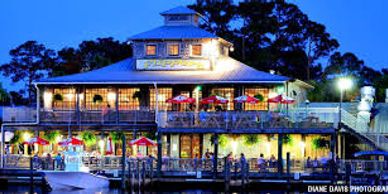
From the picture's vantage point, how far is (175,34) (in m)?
62.8

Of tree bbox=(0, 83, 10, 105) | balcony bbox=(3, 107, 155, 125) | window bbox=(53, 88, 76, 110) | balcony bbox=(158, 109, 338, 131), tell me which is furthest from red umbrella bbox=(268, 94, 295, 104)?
tree bbox=(0, 83, 10, 105)

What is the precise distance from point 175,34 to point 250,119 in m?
10.4

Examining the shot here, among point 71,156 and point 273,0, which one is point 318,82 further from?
point 71,156

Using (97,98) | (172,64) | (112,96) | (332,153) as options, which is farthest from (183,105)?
(332,153)

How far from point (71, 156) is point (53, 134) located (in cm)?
987

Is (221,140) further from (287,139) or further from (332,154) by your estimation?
(332,154)

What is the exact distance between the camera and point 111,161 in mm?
53625

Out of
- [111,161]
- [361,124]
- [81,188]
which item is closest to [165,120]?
[111,161]

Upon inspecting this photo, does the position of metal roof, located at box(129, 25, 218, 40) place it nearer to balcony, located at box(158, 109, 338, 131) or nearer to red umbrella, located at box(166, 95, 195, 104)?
red umbrella, located at box(166, 95, 195, 104)

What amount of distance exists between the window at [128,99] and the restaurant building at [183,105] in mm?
63

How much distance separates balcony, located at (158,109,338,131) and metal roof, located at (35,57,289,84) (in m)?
2.94

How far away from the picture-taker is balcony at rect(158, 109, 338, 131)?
5403cm

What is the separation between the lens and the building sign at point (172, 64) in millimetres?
61719

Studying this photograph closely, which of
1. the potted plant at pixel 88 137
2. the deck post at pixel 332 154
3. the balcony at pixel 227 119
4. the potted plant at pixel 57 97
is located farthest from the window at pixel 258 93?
the potted plant at pixel 57 97
